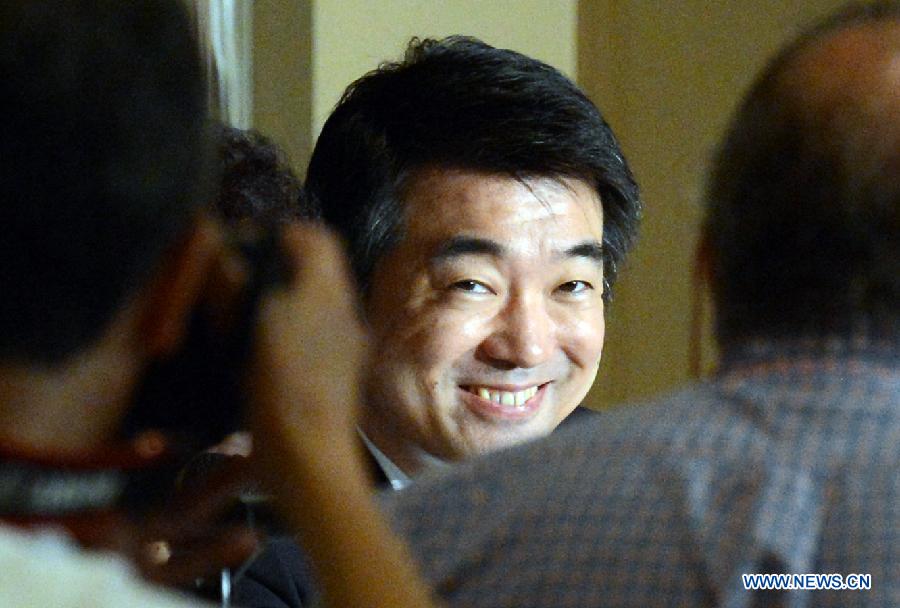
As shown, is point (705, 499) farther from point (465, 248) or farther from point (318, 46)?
point (318, 46)

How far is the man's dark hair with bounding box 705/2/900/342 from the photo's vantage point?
96 centimetres

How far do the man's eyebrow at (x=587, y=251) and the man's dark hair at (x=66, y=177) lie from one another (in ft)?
4.09

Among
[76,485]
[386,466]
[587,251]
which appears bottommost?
[386,466]

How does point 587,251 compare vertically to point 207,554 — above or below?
below

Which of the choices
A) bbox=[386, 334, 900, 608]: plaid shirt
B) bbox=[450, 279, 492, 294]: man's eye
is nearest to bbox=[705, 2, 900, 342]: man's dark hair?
bbox=[386, 334, 900, 608]: plaid shirt

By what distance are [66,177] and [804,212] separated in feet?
1.48

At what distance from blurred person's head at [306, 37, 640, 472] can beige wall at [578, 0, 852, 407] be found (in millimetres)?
1486

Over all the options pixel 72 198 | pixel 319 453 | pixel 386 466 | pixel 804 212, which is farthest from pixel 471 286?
pixel 72 198

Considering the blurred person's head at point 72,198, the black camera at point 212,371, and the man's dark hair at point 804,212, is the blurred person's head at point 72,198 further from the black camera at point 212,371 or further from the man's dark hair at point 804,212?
the man's dark hair at point 804,212

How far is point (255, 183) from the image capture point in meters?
2.00

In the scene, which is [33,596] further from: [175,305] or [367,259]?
[367,259]

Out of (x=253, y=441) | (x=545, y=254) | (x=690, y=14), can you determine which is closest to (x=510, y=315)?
(x=545, y=254)

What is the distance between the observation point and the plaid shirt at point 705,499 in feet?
3.05

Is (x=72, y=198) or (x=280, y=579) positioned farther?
(x=280, y=579)
